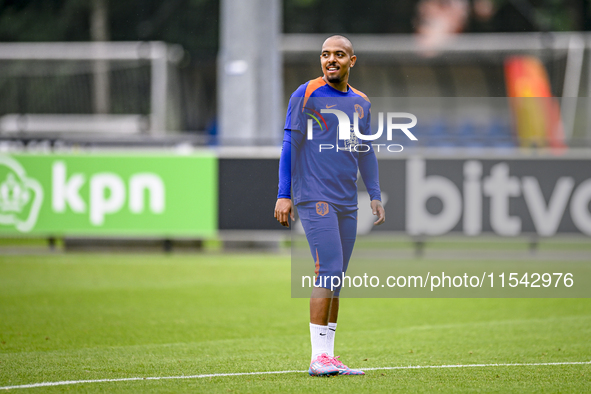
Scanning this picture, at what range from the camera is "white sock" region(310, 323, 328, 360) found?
5656 mm

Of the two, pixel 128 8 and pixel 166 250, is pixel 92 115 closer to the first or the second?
pixel 128 8

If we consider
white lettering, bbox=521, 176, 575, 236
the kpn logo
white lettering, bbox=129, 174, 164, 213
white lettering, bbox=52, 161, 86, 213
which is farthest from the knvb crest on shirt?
the kpn logo

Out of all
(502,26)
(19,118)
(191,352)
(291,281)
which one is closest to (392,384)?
(191,352)

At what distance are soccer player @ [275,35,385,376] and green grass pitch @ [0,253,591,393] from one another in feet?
1.55

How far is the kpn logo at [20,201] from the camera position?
46.4ft

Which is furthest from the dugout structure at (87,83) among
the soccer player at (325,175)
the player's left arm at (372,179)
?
the soccer player at (325,175)

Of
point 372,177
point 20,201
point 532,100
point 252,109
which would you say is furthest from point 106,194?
point 532,100

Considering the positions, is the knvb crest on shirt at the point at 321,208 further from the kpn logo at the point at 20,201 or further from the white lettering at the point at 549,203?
the kpn logo at the point at 20,201

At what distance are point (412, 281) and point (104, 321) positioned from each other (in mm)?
5312

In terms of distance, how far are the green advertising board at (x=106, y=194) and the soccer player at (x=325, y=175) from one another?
829 cm

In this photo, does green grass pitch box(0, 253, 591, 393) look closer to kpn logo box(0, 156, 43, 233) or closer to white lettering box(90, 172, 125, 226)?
white lettering box(90, 172, 125, 226)

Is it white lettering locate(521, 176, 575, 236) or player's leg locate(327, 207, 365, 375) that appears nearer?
player's leg locate(327, 207, 365, 375)

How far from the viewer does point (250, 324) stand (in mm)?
8461

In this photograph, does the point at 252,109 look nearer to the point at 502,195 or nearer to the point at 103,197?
the point at 103,197
